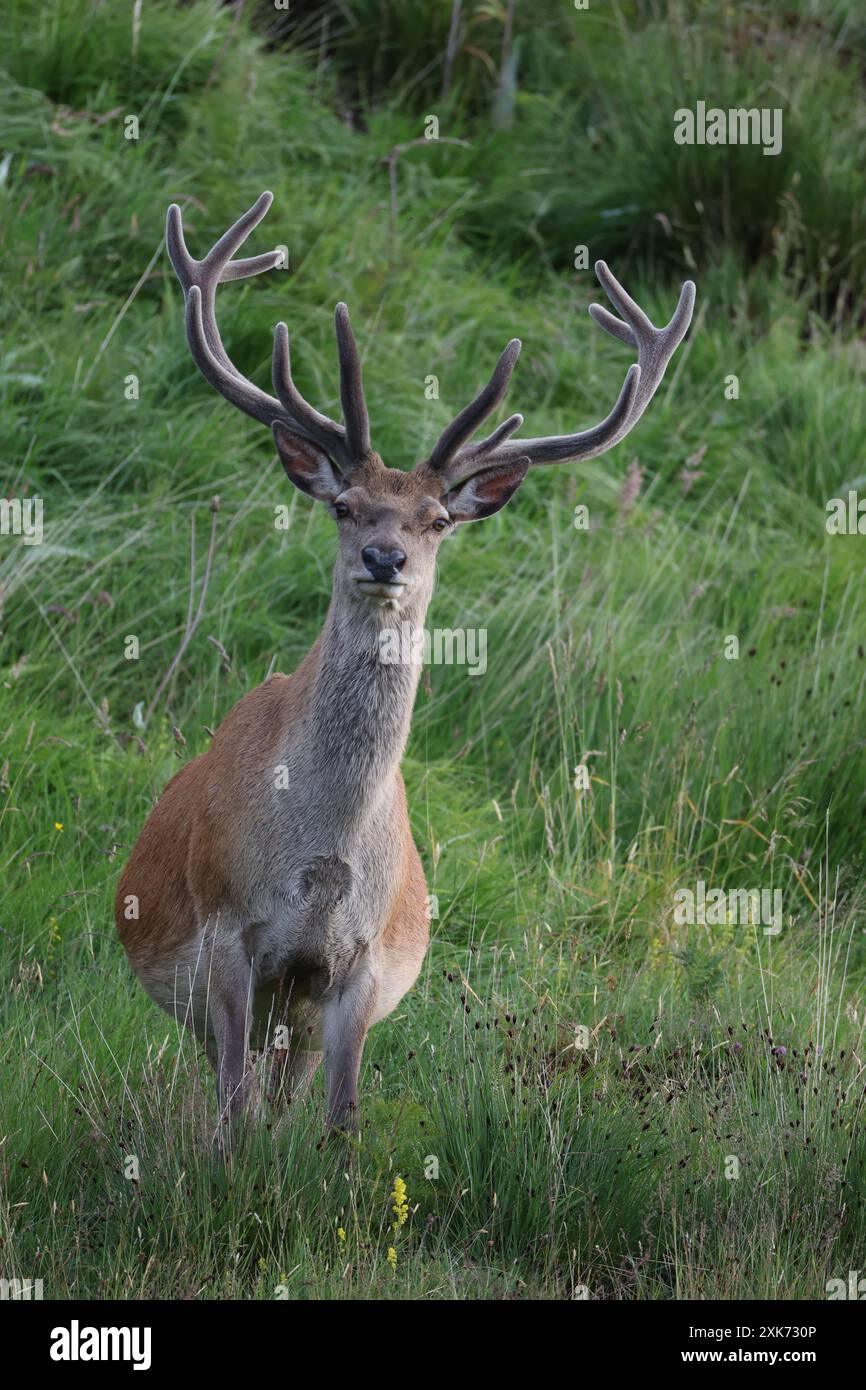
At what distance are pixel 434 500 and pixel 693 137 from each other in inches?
229

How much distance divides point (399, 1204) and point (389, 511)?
5.47 feet

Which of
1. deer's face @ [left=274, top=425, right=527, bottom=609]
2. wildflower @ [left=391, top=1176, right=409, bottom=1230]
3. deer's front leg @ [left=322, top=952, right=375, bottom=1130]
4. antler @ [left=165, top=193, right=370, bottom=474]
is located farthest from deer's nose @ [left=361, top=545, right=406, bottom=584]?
wildflower @ [left=391, top=1176, right=409, bottom=1230]

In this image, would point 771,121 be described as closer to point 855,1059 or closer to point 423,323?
point 423,323

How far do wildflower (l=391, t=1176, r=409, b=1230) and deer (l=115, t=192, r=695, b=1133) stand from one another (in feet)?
1.03

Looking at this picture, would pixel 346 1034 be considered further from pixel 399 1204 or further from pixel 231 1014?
pixel 399 1204

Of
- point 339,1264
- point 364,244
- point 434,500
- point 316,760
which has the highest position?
point 364,244

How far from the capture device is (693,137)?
9984mm

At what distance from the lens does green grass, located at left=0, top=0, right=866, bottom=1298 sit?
439 cm

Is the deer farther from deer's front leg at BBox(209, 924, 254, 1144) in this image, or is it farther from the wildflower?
the wildflower

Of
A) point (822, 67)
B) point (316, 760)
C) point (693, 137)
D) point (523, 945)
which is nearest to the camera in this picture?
point (316, 760)

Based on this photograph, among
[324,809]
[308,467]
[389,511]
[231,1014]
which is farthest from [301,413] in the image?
[231,1014]

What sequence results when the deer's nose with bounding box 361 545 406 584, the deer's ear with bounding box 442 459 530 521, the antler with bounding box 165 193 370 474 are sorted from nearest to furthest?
the deer's nose with bounding box 361 545 406 584 < the antler with bounding box 165 193 370 474 < the deer's ear with bounding box 442 459 530 521

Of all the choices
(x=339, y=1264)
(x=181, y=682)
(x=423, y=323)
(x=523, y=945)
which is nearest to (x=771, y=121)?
(x=423, y=323)

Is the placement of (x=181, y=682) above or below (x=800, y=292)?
below
